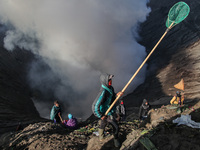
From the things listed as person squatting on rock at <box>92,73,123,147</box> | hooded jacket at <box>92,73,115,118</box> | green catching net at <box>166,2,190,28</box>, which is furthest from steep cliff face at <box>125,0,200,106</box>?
hooded jacket at <box>92,73,115,118</box>

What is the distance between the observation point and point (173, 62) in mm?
17547

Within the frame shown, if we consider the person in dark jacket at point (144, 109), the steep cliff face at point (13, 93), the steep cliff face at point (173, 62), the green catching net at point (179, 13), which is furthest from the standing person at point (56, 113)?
the steep cliff face at point (173, 62)

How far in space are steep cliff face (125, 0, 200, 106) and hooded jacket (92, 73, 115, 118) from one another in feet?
36.2

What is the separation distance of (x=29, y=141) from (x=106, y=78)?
319 cm

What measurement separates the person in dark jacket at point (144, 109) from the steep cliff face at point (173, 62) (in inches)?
261

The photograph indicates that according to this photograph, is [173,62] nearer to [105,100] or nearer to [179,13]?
[179,13]

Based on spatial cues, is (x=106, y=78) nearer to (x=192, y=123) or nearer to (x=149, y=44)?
(x=192, y=123)

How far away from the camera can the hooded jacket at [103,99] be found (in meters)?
2.68

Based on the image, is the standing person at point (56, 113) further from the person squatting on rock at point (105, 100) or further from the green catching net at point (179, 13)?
the green catching net at point (179, 13)

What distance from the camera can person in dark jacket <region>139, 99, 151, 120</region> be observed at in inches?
Result: 265

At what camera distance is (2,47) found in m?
15.2

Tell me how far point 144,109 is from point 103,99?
4787mm

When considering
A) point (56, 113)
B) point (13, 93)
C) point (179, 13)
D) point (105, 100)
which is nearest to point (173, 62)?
point (179, 13)

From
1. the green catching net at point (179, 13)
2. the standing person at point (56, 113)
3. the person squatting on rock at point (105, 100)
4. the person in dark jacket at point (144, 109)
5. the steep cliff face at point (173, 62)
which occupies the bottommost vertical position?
the person squatting on rock at point (105, 100)
